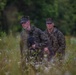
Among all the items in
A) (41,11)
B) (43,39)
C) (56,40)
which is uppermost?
(43,39)

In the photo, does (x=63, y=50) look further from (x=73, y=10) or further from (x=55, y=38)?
(x=73, y=10)

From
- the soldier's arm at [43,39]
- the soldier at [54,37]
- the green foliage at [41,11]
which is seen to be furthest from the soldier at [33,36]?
the green foliage at [41,11]

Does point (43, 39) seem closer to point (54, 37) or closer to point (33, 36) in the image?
point (33, 36)

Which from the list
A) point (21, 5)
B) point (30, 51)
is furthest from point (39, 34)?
point (21, 5)

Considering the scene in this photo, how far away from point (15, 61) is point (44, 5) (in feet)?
77.3

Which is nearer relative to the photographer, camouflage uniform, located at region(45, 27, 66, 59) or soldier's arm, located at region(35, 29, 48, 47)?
soldier's arm, located at region(35, 29, 48, 47)

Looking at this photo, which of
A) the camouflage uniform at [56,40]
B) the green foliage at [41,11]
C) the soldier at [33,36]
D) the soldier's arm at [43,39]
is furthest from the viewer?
the green foliage at [41,11]

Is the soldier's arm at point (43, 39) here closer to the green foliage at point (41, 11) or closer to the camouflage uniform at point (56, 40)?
the camouflage uniform at point (56, 40)

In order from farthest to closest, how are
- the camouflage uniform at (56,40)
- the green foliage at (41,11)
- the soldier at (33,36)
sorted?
the green foliage at (41,11) < the camouflage uniform at (56,40) < the soldier at (33,36)

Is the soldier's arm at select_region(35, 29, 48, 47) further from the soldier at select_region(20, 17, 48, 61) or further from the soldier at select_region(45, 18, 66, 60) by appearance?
the soldier at select_region(45, 18, 66, 60)

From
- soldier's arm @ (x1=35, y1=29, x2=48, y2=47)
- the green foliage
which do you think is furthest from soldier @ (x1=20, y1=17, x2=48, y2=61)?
the green foliage

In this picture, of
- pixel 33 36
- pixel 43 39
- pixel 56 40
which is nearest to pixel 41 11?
pixel 56 40

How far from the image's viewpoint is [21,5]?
101 ft

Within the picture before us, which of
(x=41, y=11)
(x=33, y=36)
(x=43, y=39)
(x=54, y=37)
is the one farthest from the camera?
(x=41, y=11)
